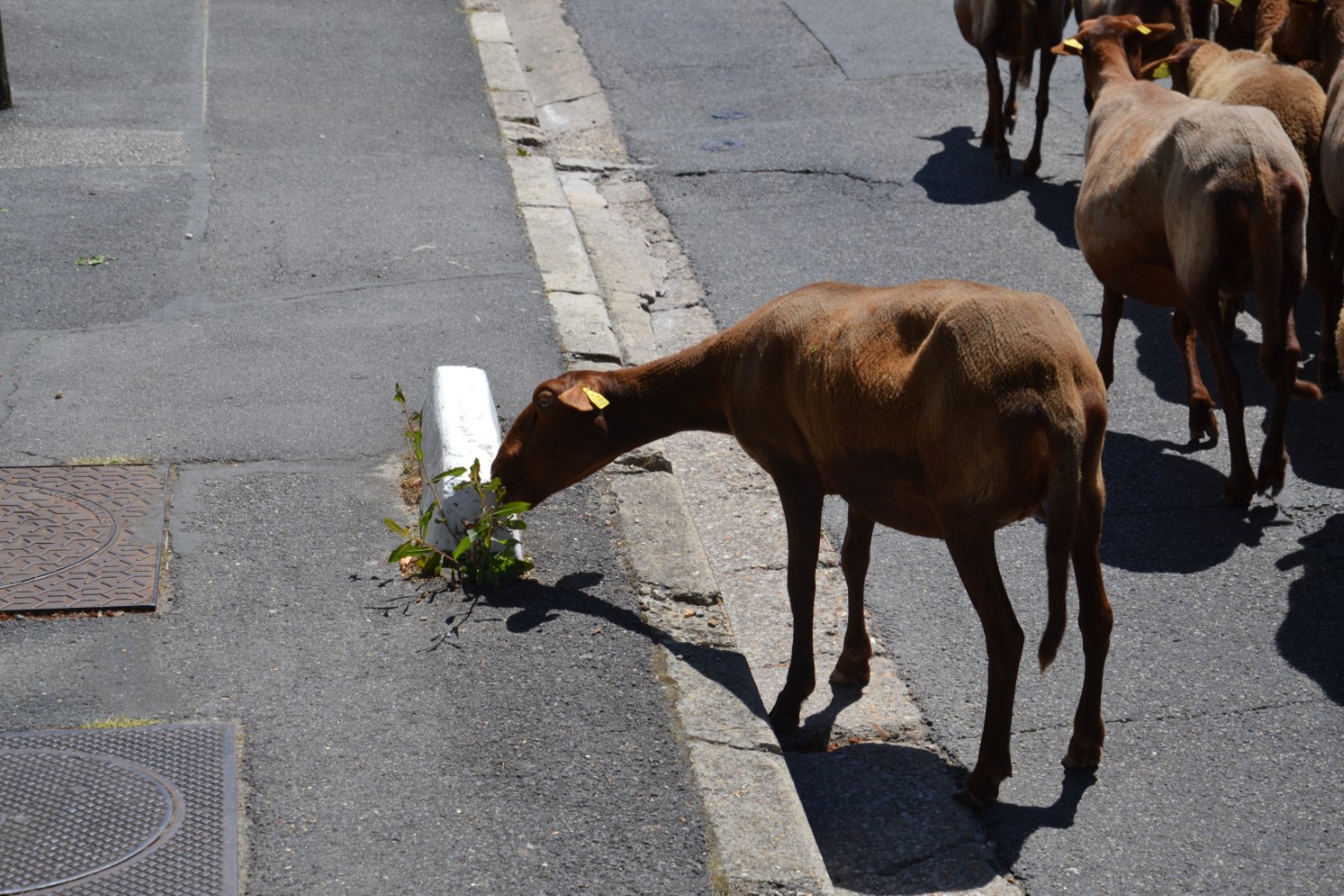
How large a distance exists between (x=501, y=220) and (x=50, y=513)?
4.45 metres

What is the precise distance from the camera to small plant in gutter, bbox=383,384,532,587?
5.56 metres

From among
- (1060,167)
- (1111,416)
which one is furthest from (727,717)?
(1060,167)

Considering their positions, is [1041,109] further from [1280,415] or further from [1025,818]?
[1025,818]

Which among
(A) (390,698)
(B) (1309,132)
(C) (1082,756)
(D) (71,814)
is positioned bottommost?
(C) (1082,756)

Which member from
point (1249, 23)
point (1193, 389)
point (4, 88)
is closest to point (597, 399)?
point (1193, 389)

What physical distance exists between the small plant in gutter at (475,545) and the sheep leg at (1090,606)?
2099mm

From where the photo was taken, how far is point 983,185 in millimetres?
11188

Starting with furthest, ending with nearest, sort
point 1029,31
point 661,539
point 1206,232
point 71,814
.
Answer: point 1029,31 < point 1206,232 < point 661,539 < point 71,814

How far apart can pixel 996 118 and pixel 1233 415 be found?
534 centimetres

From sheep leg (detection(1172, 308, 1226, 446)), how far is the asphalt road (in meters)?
0.12

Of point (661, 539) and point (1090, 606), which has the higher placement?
point (1090, 606)

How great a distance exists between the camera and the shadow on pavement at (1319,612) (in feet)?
18.4

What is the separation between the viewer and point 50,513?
5961mm

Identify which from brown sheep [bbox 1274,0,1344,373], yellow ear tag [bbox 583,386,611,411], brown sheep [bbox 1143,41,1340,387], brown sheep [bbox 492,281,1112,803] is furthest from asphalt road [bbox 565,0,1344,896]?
yellow ear tag [bbox 583,386,611,411]
